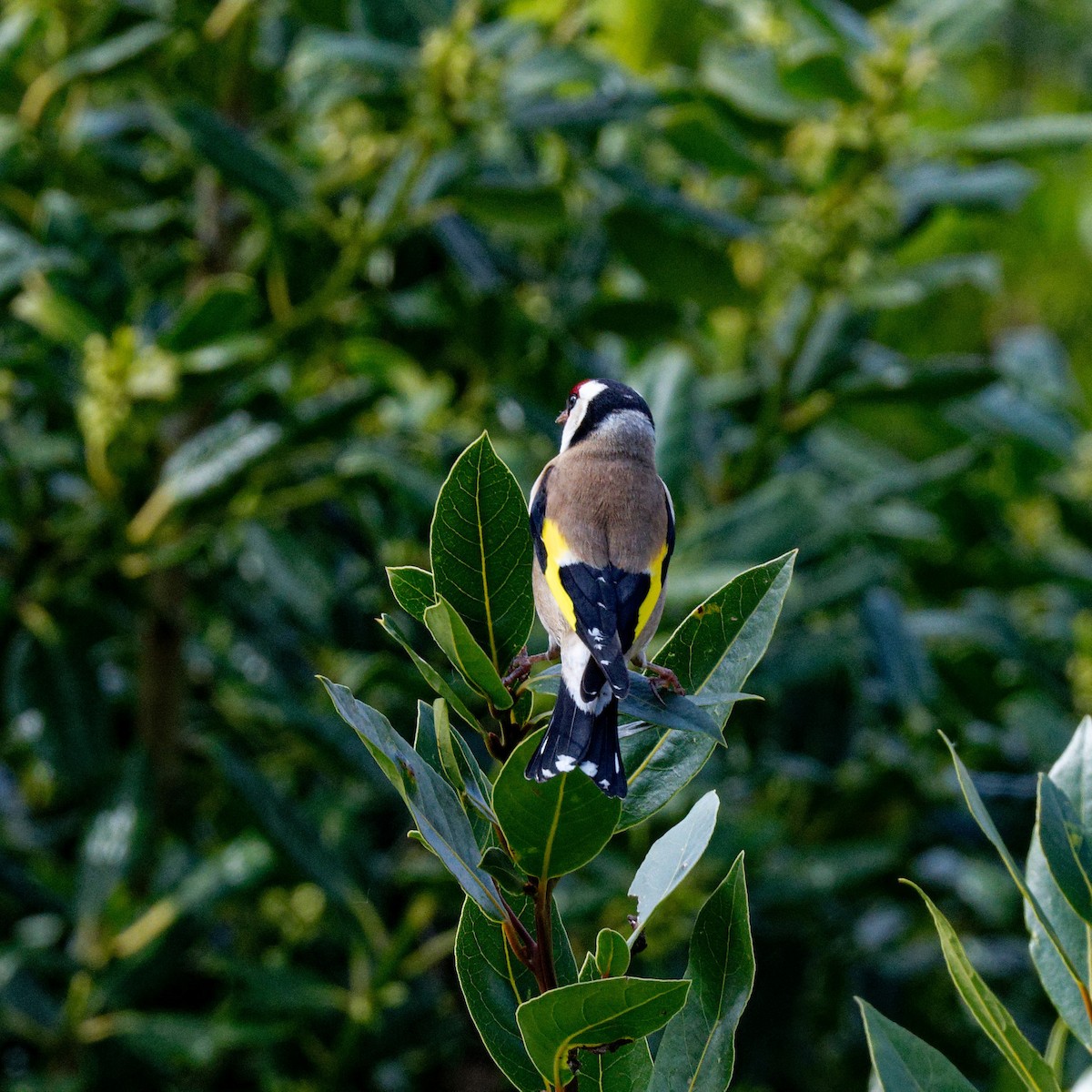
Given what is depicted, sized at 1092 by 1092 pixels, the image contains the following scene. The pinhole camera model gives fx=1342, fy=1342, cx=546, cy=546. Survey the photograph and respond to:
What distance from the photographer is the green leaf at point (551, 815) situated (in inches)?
27.9

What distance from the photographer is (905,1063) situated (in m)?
0.80

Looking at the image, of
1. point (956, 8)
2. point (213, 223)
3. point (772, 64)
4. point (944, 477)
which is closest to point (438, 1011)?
point (944, 477)

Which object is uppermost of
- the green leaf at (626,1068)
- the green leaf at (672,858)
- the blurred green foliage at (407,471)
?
the green leaf at (672,858)

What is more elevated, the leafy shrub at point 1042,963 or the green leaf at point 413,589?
the green leaf at point 413,589

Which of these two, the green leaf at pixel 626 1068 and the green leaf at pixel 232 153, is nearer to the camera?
the green leaf at pixel 626 1068

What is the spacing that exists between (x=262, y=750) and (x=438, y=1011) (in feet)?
1.80

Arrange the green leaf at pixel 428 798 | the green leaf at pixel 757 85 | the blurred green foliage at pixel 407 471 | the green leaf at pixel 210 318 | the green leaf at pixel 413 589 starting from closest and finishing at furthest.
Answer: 1. the green leaf at pixel 428 798
2. the green leaf at pixel 413 589
3. the green leaf at pixel 210 318
4. the blurred green foliage at pixel 407 471
5. the green leaf at pixel 757 85

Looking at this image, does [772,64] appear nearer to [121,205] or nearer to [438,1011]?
[121,205]

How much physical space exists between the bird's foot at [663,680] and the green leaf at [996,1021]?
0.63ft

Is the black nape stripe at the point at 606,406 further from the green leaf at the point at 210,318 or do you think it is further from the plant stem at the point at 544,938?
the green leaf at the point at 210,318

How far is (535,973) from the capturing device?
754 millimetres

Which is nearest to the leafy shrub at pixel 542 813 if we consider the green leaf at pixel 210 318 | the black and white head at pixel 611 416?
the black and white head at pixel 611 416

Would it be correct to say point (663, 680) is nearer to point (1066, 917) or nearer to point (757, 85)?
point (1066, 917)

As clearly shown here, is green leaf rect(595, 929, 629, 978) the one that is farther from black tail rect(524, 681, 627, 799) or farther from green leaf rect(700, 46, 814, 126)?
green leaf rect(700, 46, 814, 126)
